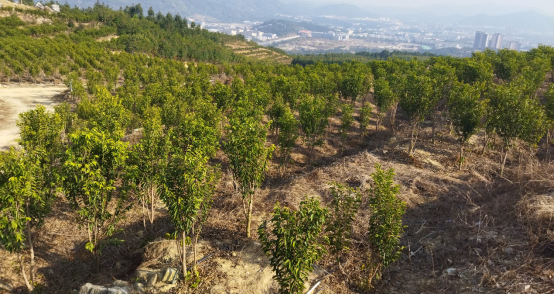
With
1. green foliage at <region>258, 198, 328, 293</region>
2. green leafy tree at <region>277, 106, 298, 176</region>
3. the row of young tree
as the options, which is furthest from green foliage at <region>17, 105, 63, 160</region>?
the row of young tree

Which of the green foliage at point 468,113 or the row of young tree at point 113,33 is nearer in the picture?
the green foliage at point 468,113

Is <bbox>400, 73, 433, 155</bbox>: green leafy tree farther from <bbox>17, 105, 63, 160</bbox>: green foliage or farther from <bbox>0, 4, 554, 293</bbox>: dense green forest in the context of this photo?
<bbox>17, 105, 63, 160</bbox>: green foliage

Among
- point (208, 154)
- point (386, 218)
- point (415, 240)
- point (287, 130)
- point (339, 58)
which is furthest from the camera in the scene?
point (339, 58)

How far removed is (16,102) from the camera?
44.5 meters

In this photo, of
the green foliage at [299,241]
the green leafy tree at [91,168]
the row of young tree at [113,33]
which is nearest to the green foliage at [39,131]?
the green leafy tree at [91,168]

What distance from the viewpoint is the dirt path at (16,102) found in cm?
3243

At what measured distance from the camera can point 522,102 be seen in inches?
769

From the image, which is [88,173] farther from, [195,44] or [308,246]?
[195,44]

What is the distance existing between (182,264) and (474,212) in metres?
13.9

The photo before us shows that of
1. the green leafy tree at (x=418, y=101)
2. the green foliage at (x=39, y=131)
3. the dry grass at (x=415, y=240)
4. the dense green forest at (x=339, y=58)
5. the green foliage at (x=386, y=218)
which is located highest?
the dense green forest at (x=339, y=58)

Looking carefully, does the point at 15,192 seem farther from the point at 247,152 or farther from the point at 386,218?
the point at 386,218

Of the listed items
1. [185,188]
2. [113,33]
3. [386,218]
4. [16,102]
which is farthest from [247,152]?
[113,33]

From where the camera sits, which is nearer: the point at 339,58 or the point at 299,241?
the point at 299,241

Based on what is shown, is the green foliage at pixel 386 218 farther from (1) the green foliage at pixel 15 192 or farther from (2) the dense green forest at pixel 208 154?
(1) the green foliage at pixel 15 192
